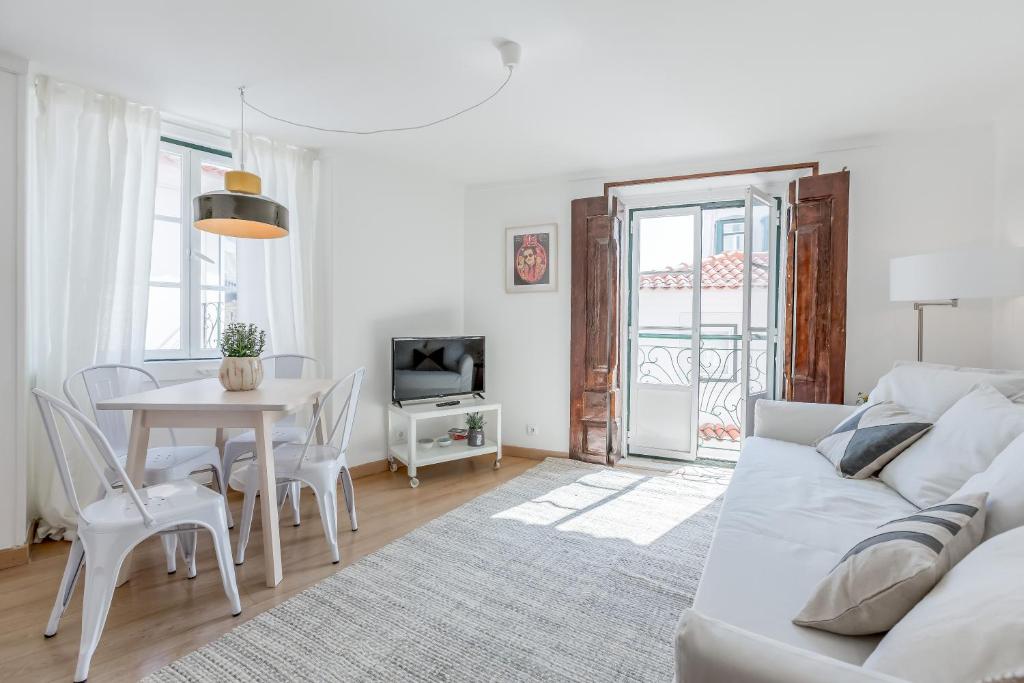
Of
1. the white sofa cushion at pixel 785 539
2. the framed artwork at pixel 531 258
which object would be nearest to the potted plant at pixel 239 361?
the white sofa cushion at pixel 785 539

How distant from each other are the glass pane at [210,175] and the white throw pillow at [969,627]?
13.0 feet

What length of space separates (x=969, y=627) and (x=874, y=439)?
5.64ft

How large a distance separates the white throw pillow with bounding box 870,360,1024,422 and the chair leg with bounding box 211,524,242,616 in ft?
9.44

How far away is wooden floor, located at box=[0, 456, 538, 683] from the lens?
1.79 meters

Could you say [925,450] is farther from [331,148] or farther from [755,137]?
[331,148]

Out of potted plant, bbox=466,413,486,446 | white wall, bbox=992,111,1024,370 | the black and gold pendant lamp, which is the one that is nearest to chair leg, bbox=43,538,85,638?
the black and gold pendant lamp

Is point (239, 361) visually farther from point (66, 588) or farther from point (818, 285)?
point (818, 285)

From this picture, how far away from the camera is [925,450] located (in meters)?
1.97

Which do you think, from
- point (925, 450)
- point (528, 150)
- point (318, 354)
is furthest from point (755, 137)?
point (318, 354)

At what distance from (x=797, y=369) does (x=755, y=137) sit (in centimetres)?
158

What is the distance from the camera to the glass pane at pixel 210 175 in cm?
347

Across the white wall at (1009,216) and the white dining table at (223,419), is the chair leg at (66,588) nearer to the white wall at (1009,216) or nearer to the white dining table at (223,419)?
the white dining table at (223,419)

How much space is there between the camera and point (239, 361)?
8.22 ft

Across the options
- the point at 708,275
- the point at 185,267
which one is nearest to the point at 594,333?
the point at 708,275
